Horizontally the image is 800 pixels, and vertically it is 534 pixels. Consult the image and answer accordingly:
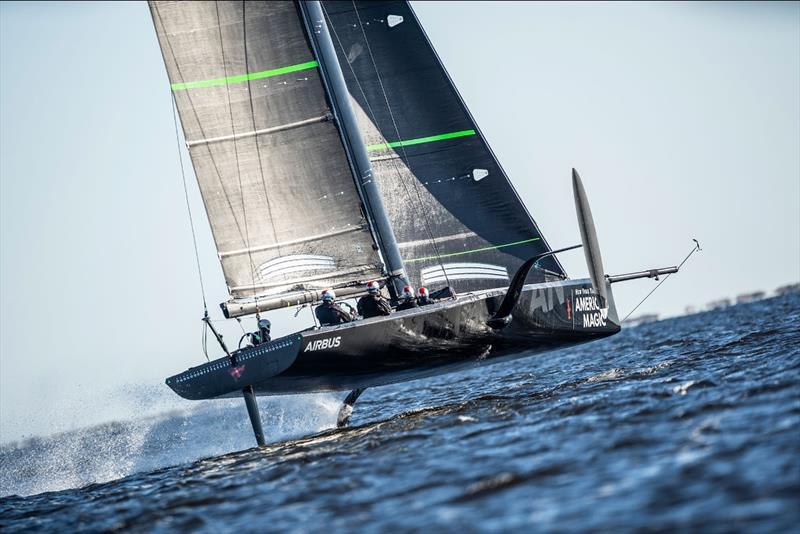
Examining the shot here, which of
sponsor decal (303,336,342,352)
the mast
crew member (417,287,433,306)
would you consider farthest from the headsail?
sponsor decal (303,336,342,352)

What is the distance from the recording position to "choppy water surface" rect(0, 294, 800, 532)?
5359 mm

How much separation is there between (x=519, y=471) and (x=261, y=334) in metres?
6.04

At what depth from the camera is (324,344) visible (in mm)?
10852

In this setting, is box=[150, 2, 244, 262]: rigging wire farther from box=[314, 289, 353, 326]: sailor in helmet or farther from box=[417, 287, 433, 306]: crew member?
box=[417, 287, 433, 306]: crew member

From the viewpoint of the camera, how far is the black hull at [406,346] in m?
10.9

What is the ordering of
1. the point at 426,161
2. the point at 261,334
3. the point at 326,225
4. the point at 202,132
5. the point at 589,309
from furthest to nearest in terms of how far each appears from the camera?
1. the point at 426,161
2. the point at 589,309
3. the point at 326,225
4. the point at 202,132
5. the point at 261,334

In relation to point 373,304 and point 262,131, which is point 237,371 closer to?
point 373,304

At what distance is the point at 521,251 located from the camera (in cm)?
1435

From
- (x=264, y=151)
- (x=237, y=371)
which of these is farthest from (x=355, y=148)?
(x=237, y=371)

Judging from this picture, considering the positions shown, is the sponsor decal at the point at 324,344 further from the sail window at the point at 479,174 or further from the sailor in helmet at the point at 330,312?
the sail window at the point at 479,174

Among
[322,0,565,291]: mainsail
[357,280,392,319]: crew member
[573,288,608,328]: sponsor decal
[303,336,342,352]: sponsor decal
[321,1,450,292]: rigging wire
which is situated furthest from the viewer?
[321,1,450,292]: rigging wire

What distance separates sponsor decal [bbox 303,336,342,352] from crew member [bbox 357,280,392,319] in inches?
46.1

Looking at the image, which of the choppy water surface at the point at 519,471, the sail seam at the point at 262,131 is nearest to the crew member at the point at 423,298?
the choppy water surface at the point at 519,471

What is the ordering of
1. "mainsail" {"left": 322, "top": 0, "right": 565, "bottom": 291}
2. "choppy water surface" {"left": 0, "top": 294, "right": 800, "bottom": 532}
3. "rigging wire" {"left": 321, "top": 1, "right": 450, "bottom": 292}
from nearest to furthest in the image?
"choppy water surface" {"left": 0, "top": 294, "right": 800, "bottom": 532} < "mainsail" {"left": 322, "top": 0, "right": 565, "bottom": 291} < "rigging wire" {"left": 321, "top": 1, "right": 450, "bottom": 292}
